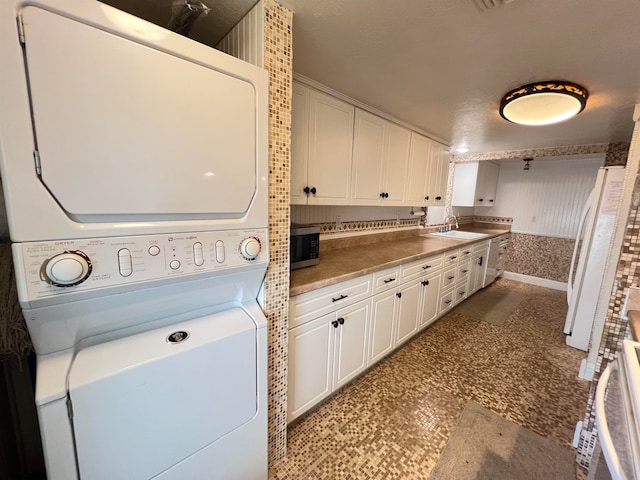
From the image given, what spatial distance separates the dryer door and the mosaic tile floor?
0.66 m

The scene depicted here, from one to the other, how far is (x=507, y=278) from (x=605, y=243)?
266 cm

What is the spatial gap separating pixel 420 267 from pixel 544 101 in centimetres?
141

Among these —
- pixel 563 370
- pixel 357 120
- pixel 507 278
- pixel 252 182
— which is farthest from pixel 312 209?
pixel 507 278

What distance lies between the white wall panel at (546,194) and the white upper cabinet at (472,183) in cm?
58

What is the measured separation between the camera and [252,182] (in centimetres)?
97

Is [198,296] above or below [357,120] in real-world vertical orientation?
below

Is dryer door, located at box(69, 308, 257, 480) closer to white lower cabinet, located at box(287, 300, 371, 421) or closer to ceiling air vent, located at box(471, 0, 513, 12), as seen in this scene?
white lower cabinet, located at box(287, 300, 371, 421)

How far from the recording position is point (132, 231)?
0.74 metres

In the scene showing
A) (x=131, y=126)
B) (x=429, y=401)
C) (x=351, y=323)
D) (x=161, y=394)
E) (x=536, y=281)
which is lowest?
(x=429, y=401)

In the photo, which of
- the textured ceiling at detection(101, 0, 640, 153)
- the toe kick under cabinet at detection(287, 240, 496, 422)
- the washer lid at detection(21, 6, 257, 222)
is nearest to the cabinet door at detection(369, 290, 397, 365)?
the toe kick under cabinet at detection(287, 240, 496, 422)

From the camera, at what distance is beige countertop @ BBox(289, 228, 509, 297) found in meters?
1.41

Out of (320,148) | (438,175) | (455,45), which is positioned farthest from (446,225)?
(455,45)

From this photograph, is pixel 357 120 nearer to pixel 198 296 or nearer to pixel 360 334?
pixel 360 334

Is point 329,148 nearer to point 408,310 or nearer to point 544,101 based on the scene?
point 544,101
